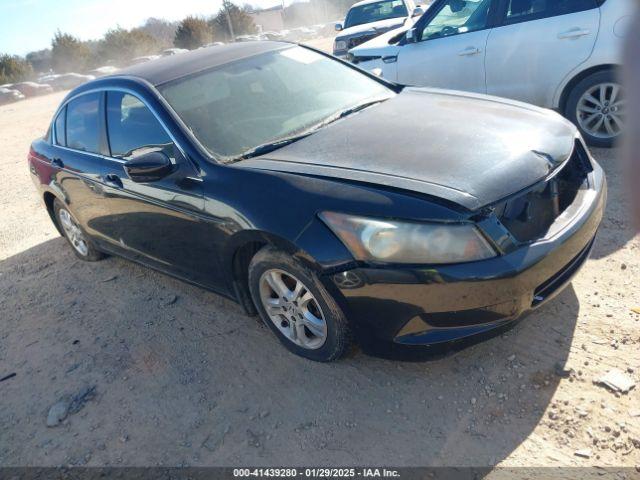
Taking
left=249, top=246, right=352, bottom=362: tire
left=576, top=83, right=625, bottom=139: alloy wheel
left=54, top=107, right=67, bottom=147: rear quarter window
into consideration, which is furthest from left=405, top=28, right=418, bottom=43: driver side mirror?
left=249, top=246, right=352, bottom=362: tire

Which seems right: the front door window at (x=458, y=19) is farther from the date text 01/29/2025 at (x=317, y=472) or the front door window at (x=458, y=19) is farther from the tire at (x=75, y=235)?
the date text 01/29/2025 at (x=317, y=472)

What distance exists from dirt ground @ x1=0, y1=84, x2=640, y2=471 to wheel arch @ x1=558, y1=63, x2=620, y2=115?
160 cm

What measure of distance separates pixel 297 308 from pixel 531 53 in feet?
13.0

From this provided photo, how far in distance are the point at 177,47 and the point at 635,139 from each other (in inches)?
2037

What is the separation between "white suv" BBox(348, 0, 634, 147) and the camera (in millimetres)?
4891

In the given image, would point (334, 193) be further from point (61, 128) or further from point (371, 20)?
point (371, 20)

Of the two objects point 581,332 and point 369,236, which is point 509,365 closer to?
point 581,332

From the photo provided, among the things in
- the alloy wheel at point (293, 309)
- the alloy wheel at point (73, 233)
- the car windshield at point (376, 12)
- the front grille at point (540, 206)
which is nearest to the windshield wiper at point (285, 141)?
the alloy wheel at point (293, 309)

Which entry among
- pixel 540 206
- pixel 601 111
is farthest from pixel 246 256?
pixel 601 111

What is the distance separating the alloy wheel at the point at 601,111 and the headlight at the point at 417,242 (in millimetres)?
3400

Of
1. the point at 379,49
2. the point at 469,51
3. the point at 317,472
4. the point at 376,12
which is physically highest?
the point at 376,12

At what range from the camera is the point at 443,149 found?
2795 mm

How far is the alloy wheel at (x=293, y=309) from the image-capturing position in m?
2.83

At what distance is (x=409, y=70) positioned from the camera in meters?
6.30
